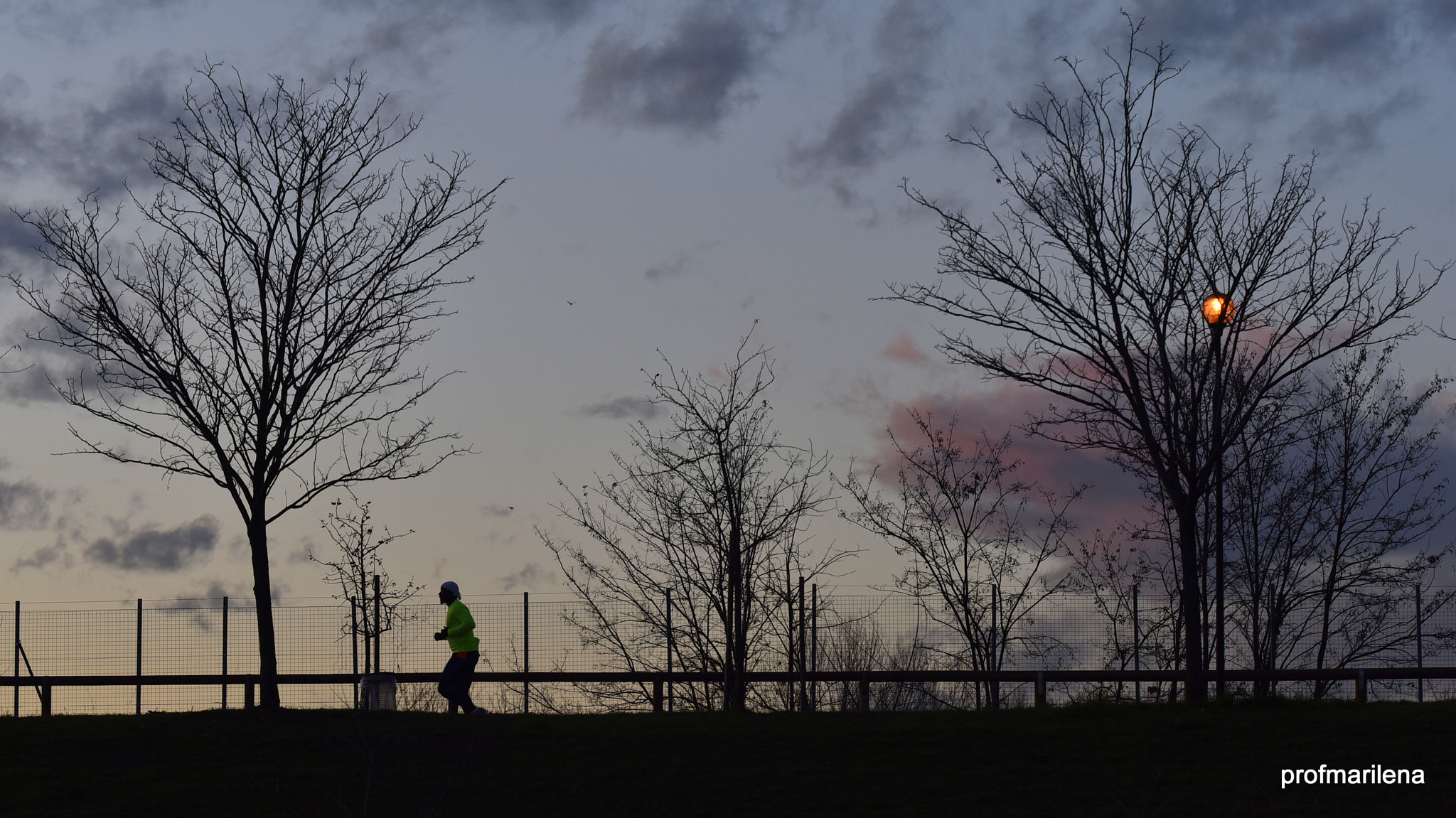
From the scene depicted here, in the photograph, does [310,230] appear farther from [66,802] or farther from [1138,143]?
[1138,143]

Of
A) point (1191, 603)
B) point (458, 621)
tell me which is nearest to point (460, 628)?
point (458, 621)

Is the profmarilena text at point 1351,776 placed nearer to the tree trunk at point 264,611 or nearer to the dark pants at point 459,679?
the dark pants at point 459,679

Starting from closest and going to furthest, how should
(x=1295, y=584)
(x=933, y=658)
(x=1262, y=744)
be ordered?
(x=1262, y=744)
(x=933, y=658)
(x=1295, y=584)

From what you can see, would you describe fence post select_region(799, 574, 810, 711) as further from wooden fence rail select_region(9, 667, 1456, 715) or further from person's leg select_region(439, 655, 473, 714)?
person's leg select_region(439, 655, 473, 714)

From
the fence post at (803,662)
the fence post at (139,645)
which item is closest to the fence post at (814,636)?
the fence post at (803,662)

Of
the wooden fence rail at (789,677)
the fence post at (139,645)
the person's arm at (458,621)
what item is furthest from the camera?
the fence post at (139,645)

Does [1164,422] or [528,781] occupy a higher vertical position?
[1164,422]

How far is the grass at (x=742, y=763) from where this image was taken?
1073cm

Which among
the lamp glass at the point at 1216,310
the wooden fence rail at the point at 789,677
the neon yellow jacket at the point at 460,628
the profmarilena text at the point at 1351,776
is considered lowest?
the profmarilena text at the point at 1351,776

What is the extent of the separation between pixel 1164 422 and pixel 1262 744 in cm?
406

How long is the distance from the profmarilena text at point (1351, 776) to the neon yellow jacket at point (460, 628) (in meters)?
8.75

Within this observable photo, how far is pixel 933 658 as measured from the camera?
70.6ft

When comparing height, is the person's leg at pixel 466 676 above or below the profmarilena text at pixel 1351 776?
above

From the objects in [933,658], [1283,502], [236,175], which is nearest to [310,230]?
[236,175]
